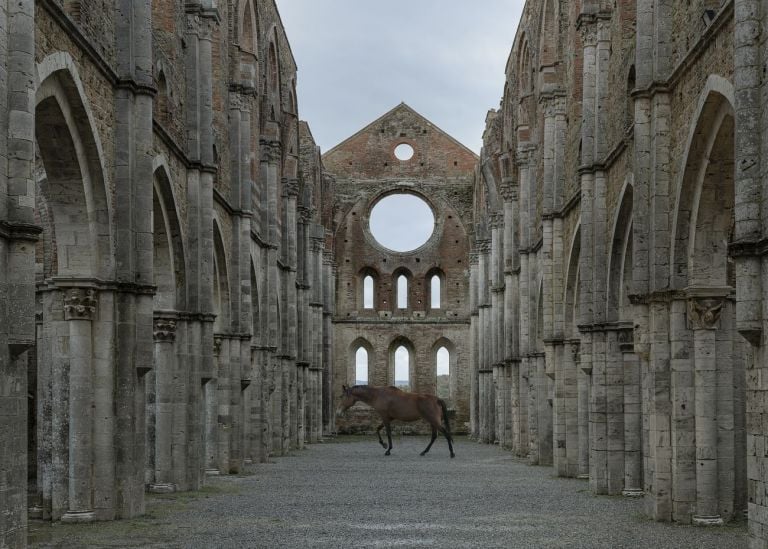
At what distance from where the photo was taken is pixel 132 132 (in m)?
15.7

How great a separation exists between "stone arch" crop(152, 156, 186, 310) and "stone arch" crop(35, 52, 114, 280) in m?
3.75

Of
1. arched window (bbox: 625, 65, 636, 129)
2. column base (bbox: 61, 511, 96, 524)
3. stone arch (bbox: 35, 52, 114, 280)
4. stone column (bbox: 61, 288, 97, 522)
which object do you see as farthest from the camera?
arched window (bbox: 625, 65, 636, 129)

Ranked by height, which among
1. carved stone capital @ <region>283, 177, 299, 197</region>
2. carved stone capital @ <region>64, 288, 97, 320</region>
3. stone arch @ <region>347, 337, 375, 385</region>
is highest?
carved stone capital @ <region>283, 177, 299, 197</region>

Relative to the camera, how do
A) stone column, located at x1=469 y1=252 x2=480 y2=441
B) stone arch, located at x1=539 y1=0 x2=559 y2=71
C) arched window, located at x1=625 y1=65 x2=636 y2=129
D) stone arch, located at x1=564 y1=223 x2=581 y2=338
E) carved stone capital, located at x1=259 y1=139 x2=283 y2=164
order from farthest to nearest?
A: 1. stone column, located at x1=469 y1=252 x2=480 y2=441
2. carved stone capital, located at x1=259 y1=139 x2=283 y2=164
3. stone arch, located at x1=539 y1=0 x2=559 y2=71
4. stone arch, located at x1=564 y1=223 x2=581 y2=338
5. arched window, located at x1=625 y1=65 x2=636 y2=129

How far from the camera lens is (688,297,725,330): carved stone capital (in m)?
14.3

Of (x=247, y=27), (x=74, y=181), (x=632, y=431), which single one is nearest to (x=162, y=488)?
(x=74, y=181)

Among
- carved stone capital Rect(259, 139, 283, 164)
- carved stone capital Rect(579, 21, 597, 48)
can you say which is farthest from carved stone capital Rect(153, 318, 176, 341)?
carved stone capital Rect(259, 139, 283, 164)

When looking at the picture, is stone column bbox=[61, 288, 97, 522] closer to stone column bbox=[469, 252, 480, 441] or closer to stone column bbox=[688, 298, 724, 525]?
stone column bbox=[688, 298, 724, 525]

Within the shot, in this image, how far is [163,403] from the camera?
19.3 metres

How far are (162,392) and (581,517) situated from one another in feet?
25.2

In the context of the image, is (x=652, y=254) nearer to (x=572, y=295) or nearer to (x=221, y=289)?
(x=572, y=295)

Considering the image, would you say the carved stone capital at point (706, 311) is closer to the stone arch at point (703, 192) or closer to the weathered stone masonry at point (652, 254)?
the weathered stone masonry at point (652, 254)

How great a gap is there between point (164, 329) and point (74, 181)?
535 cm

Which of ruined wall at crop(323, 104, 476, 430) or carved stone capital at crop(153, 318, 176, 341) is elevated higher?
ruined wall at crop(323, 104, 476, 430)
